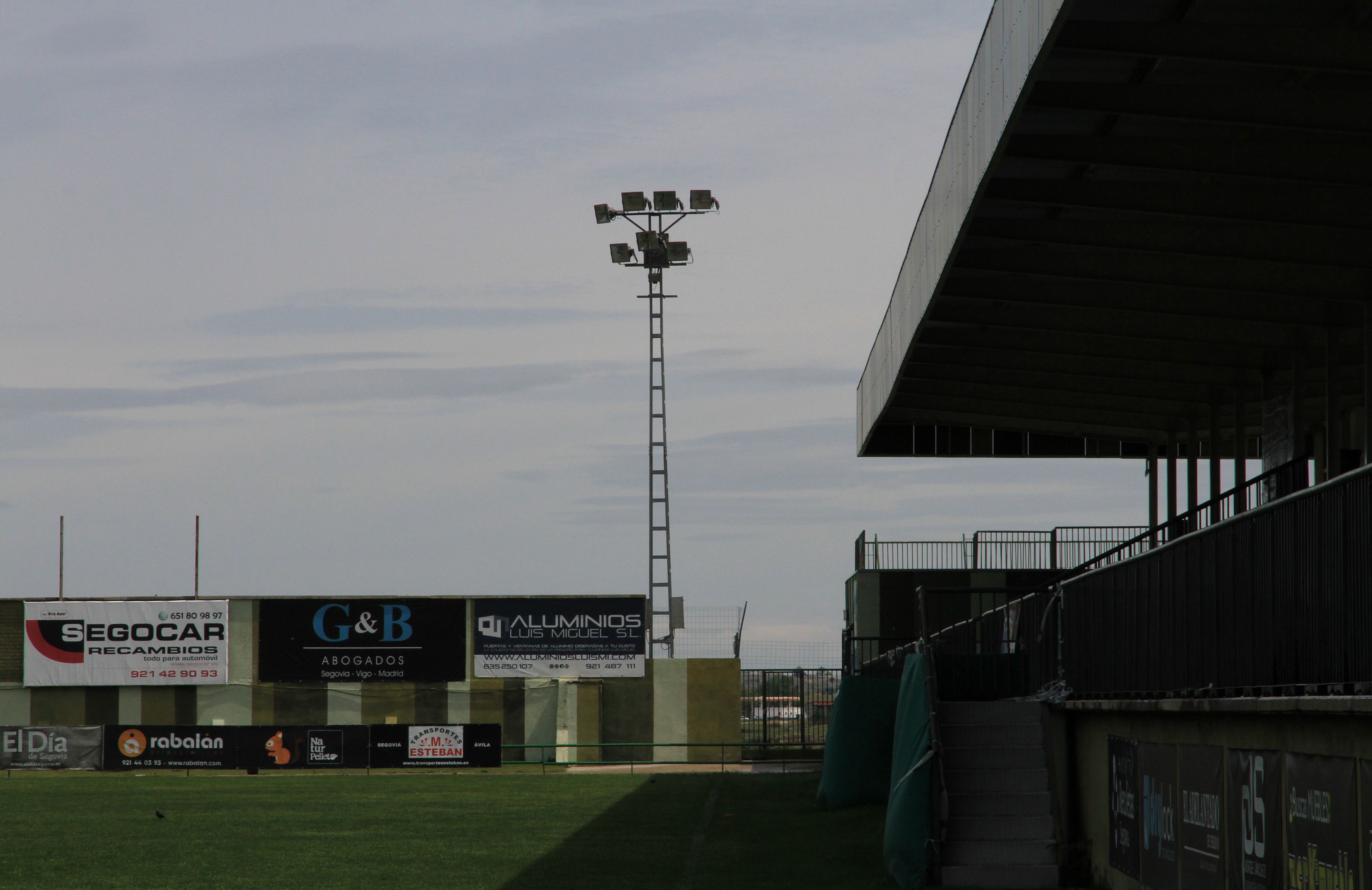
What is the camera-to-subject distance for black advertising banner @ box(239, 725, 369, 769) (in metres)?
40.4

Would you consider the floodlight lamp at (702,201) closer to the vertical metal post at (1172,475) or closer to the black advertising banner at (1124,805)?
the vertical metal post at (1172,475)

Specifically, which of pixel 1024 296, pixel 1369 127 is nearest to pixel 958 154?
pixel 1024 296

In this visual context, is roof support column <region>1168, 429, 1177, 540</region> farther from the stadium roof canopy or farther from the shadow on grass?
the shadow on grass

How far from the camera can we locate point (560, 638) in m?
49.9

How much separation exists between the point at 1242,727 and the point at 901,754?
683 centimetres

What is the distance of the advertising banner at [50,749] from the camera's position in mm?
42250

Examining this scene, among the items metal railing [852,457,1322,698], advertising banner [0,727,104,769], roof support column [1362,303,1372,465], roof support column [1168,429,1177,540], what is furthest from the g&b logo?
roof support column [1362,303,1372,465]

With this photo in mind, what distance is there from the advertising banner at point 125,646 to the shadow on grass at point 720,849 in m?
23.6

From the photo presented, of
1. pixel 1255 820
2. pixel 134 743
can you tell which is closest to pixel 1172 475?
pixel 1255 820

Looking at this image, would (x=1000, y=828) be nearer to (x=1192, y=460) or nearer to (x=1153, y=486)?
(x=1192, y=460)

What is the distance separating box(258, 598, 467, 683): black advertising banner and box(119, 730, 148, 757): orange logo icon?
8.00 m

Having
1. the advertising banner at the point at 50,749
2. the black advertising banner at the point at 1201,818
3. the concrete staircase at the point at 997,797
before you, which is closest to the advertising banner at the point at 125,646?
the advertising banner at the point at 50,749

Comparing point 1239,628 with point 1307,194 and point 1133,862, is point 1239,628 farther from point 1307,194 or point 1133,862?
point 1307,194

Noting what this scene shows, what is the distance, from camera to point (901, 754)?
1773 centimetres
